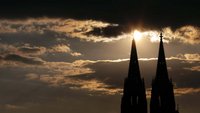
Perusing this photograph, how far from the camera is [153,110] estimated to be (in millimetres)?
92562

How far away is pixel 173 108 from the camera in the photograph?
93.1 meters

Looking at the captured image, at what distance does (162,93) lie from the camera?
92750 millimetres

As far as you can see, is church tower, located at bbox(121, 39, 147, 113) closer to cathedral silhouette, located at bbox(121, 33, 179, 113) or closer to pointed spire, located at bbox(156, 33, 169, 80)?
cathedral silhouette, located at bbox(121, 33, 179, 113)

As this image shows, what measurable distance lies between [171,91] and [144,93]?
295 cm

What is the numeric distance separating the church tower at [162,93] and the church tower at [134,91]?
1.05 metres

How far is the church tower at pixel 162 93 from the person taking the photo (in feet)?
303

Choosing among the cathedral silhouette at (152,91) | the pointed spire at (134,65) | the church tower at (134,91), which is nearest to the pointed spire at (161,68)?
the cathedral silhouette at (152,91)

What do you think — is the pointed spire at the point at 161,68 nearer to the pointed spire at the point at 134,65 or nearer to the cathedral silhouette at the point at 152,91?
the cathedral silhouette at the point at 152,91

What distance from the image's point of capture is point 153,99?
9244cm

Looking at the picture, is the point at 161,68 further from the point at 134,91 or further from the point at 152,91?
the point at 134,91

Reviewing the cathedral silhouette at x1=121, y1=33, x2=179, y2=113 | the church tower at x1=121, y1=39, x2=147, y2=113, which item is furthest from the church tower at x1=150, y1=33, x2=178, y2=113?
the church tower at x1=121, y1=39, x2=147, y2=113

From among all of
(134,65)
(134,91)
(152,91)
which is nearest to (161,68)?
(152,91)

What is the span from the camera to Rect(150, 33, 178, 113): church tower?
303ft

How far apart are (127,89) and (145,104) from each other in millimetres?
3011
